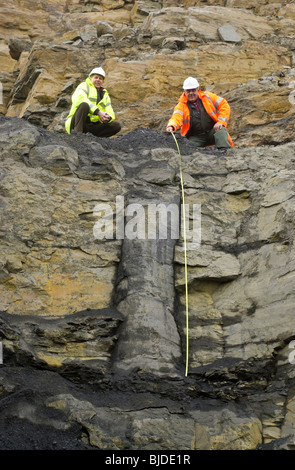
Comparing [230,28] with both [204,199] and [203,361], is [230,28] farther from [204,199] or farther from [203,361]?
[203,361]

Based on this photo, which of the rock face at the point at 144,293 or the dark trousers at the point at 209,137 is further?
the dark trousers at the point at 209,137

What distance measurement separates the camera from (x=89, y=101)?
10430mm

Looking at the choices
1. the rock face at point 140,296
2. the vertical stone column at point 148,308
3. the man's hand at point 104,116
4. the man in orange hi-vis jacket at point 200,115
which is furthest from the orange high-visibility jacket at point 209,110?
the vertical stone column at point 148,308

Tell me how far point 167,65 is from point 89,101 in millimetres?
4513

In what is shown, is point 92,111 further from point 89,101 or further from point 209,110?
point 209,110

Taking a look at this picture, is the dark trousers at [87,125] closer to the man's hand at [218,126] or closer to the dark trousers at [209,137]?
the dark trousers at [209,137]

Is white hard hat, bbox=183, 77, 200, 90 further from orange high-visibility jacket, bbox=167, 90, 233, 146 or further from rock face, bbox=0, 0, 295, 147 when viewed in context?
rock face, bbox=0, 0, 295, 147

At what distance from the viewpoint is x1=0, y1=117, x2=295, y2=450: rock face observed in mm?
6207

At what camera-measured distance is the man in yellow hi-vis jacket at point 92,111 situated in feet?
33.9

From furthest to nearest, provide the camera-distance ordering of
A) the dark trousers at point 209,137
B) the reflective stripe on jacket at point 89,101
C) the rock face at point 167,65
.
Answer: the rock face at point 167,65
the reflective stripe on jacket at point 89,101
the dark trousers at point 209,137

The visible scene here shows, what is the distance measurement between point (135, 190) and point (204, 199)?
909 mm

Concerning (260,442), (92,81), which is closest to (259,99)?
(92,81)

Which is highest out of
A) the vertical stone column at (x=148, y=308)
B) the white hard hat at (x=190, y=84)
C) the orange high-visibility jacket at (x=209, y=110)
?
the white hard hat at (x=190, y=84)

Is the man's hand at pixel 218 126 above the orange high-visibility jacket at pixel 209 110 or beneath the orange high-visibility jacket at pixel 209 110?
beneath
